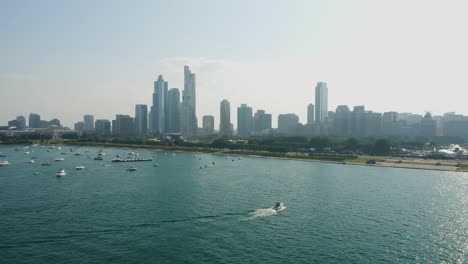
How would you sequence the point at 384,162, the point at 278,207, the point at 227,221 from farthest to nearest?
the point at 384,162 → the point at 278,207 → the point at 227,221

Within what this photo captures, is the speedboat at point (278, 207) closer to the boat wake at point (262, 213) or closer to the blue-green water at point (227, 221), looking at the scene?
the boat wake at point (262, 213)

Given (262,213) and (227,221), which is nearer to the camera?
(227,221)

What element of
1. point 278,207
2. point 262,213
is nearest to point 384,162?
point 278,207

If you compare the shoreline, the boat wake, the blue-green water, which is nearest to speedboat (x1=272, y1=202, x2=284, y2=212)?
the boat wake

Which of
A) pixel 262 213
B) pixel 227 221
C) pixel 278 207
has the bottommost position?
pixel 227 221

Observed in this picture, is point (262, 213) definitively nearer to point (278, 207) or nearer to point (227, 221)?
point (278, 207)

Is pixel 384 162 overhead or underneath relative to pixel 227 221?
overhead

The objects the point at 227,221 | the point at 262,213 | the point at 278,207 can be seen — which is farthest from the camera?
the point at 278,207

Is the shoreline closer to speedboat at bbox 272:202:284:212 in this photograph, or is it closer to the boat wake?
speedboat at bbox 272:202:284:212
